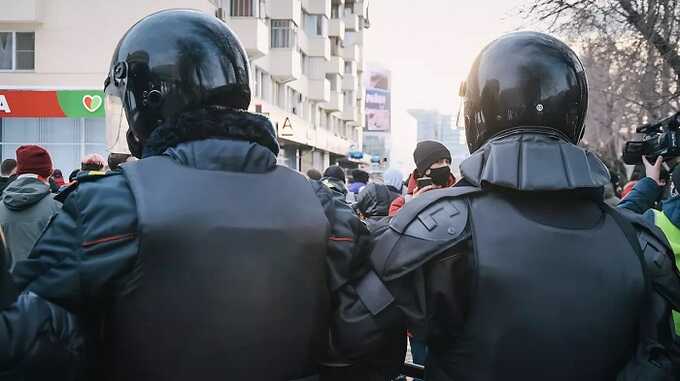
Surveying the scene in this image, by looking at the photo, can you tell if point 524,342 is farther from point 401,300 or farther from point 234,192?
point 234,192

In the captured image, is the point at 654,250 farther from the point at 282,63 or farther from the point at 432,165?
the point at 282,63

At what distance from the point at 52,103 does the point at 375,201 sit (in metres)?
13.9

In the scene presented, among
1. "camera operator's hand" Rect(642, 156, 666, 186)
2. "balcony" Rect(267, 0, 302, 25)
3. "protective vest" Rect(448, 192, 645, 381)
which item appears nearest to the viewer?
"protective vest" Rect(448, 192, 645, 381)

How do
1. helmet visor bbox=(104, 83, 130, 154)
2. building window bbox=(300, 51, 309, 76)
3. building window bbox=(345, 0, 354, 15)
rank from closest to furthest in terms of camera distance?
1. helmet visor bbox=(104, 83, 130, 154)
2. building window bbox=(300, 51, 309, 76)
3. building window bbox=(345, 0, 354, 15)

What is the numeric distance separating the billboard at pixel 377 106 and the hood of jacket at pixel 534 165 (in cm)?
6105

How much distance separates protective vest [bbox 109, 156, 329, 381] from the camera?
180cm

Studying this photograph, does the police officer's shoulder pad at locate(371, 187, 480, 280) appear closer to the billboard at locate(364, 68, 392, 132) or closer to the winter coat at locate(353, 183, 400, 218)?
the winter coat at locate(353, 183, 400, 218)

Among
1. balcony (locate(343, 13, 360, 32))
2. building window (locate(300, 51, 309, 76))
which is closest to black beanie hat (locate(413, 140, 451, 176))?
building window (locate(300, 51, 309, 76))

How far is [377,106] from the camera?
64.9 m

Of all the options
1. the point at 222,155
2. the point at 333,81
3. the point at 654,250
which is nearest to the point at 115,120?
the point at 222,155

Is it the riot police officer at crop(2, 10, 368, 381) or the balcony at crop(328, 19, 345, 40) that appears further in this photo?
the balcony at crop(328, 19, 345, 40)

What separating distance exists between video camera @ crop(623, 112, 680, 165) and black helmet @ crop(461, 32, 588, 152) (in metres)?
1.71

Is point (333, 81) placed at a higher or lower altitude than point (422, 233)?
higher

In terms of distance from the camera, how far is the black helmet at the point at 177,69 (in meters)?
2.18
